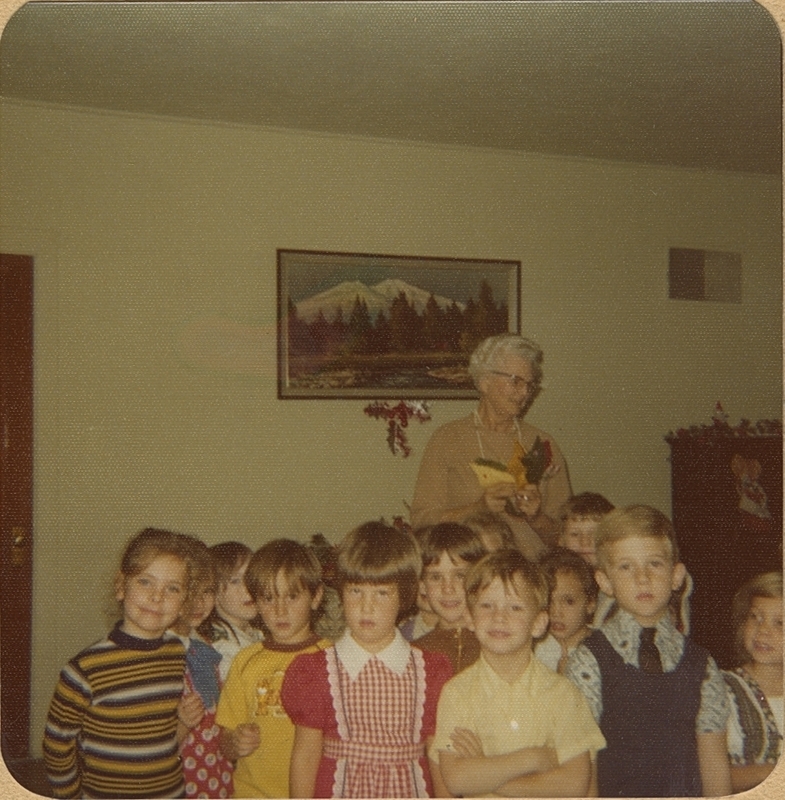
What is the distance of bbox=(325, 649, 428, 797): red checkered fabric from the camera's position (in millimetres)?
1562

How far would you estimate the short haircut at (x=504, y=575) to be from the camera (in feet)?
5.18

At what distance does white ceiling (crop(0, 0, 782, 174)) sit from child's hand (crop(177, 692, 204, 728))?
1.12 metres

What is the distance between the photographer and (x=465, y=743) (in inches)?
62.2

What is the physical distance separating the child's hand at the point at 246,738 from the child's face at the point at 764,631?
0.90 meters

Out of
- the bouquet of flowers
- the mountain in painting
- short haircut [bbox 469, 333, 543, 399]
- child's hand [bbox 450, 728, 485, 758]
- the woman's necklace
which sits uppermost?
the mountain in painting

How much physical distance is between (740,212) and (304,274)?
88 cm

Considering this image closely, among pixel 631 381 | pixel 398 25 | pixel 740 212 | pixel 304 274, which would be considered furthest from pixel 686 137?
pixel 304 274

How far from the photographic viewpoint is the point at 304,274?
1876 millimetres

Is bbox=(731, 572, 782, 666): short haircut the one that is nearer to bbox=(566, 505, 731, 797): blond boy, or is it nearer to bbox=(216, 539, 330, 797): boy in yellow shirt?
bbox=(566, 505, 731, 797): blond boy

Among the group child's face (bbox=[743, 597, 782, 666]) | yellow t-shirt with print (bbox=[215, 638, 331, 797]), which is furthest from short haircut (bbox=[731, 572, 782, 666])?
yellow t-shirt with print (bbox=[215, 638, 331, 797])

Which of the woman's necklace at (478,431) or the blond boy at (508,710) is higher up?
the woman's necklace at (478,431)

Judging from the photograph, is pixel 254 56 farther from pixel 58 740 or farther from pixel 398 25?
pixel 58 740

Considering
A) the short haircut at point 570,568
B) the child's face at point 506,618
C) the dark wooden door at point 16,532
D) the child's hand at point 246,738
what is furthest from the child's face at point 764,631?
the dark wooden door at point 16,532

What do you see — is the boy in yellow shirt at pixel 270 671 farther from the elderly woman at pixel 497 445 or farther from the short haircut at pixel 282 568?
the elderly woman at pixel 497 445
